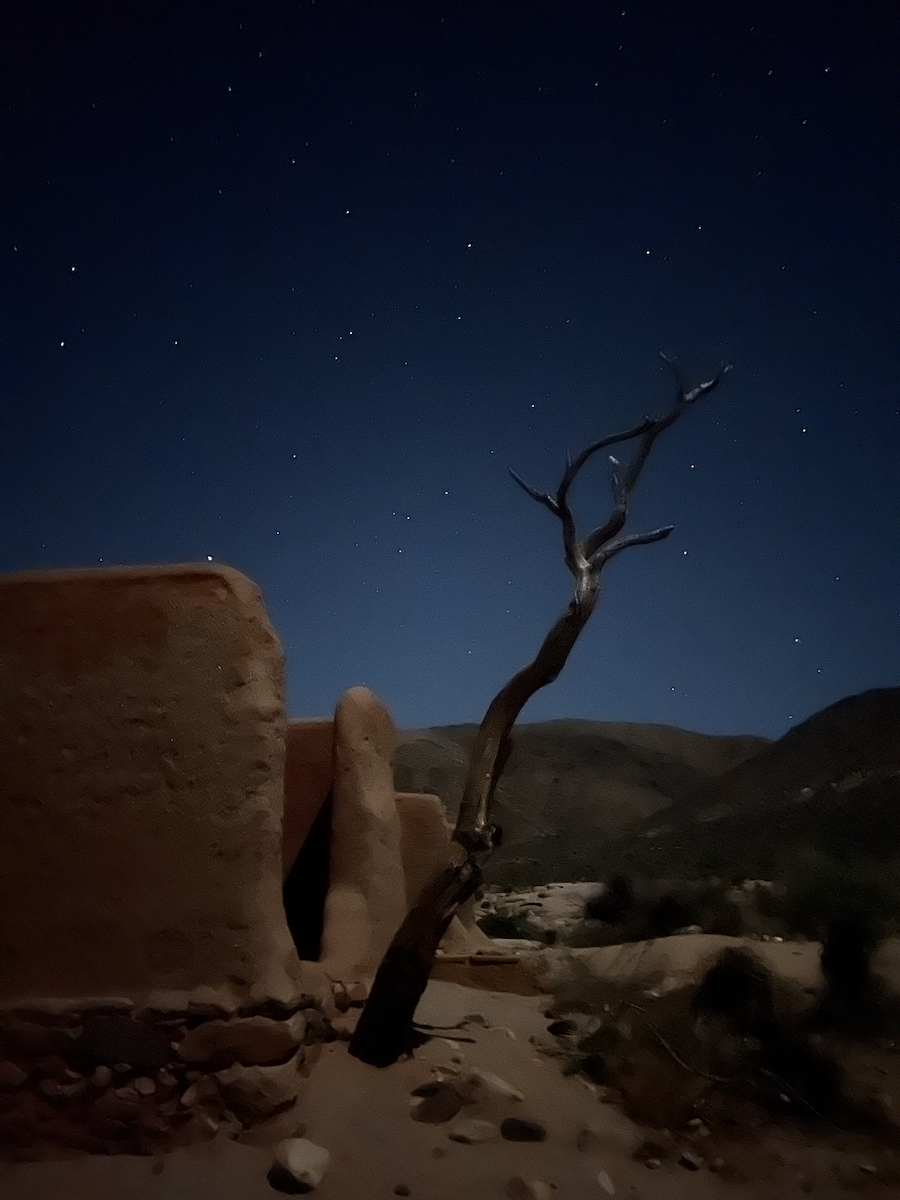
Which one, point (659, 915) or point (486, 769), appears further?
point (659, 915)

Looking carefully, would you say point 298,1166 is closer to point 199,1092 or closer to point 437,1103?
point 199,1092

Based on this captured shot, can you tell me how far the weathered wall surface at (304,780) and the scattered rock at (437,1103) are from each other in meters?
2.93

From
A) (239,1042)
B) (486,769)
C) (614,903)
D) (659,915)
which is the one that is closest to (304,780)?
(486,769)

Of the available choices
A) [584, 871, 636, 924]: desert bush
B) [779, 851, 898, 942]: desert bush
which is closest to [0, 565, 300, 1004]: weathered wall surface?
[779, 851, 898, 942]: desert bush

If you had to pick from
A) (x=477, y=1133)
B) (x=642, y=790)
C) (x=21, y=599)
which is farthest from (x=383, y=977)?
(x=642, y=790)

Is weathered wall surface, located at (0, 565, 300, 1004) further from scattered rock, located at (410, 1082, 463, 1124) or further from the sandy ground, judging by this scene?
scattered rock, located at (410, 1082, 463, 1124)

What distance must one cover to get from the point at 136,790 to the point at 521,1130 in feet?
8.79

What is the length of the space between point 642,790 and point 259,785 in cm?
3334

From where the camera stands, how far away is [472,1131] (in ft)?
16.2

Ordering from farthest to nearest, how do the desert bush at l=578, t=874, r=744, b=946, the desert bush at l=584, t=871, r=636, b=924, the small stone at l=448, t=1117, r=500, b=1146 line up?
the desert bush at l=584, t=871, r=636, b=924 < the desert bush at l=578, t=874, r=744, b=946 < the small stone at l=448, t=1117, r=500, b=1146

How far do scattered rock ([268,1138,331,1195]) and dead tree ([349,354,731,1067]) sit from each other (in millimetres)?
1403

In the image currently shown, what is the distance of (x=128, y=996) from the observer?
5.01m

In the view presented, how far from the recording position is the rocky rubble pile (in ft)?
15.6

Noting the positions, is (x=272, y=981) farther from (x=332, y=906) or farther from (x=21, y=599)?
(x=21, y=599)
